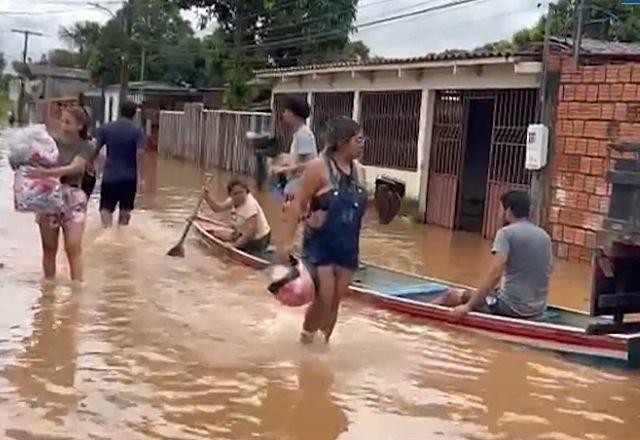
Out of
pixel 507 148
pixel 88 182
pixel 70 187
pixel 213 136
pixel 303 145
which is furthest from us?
pixel 213 136

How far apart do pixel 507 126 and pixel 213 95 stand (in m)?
28.1

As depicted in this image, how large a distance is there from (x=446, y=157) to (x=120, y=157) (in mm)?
7828

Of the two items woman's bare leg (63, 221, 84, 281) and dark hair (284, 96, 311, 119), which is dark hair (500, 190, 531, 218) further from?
woman's bare leg (63, 221, 84, 281)

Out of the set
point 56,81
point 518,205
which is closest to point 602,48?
point 518,205

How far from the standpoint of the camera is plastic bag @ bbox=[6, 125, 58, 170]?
8.85 metres

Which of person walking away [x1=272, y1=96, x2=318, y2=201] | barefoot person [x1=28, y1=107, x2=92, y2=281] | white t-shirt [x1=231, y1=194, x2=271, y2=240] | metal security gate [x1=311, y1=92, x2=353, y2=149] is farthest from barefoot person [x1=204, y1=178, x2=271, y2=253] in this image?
metal security gate [x1=311, y1=92, x2=353, y2=149]

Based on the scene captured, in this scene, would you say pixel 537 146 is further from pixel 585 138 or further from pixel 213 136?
pixel 213 136

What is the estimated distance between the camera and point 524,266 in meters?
8.19

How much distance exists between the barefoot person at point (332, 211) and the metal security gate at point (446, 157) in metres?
11.4

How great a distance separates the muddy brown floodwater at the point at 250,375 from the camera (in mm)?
5898

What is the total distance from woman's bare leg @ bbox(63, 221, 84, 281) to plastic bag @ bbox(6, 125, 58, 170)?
1.97 ft

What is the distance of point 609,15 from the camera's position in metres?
25.8

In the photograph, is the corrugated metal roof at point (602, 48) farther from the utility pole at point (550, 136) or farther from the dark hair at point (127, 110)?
the dark hair at point (127, 110)

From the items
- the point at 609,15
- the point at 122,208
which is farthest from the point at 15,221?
the point at 609,15
